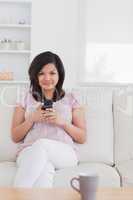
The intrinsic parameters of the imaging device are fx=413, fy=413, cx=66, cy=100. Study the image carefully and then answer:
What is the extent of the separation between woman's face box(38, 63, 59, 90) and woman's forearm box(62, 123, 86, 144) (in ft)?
0.82

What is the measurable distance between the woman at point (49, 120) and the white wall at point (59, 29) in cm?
225

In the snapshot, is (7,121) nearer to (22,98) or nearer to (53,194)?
(22,98)

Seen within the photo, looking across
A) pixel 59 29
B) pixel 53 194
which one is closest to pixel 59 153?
pixel 53 194

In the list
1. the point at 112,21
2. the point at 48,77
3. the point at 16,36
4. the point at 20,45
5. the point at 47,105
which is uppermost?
the point at 112,21

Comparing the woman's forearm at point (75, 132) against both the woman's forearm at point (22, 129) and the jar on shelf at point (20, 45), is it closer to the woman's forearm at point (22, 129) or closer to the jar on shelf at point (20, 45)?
the woman's forearm at point (22, 129)

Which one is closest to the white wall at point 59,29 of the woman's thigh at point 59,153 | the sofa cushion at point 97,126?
the sofa cushion at point 97,126

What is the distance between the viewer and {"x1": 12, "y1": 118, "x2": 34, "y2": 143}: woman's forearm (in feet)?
7.18

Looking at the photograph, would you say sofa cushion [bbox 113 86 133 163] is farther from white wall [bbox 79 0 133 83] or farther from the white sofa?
white wall [bbox 79 0 133 83]

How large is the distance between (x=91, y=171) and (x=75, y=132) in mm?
305

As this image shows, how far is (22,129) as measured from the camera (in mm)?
2191

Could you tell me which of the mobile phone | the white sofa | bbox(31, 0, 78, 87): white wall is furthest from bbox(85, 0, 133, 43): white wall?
the mobile phone

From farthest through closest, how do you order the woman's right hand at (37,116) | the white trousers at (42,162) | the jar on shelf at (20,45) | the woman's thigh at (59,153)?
the jar on shelf at (20,45) < the woman's right hand at (37,116) < the woman's thigh at (59,153) < the white trousers at (42,162)

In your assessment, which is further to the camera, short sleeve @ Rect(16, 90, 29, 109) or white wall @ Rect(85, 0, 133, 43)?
white wall @ Rect(85, 0, 133, 43)

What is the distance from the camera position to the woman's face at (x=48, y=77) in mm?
2289
